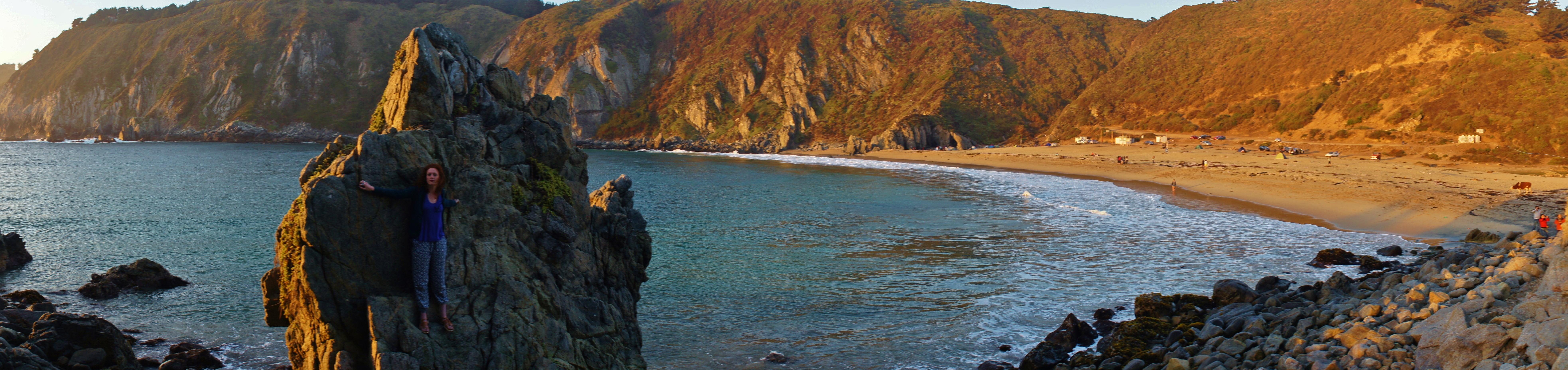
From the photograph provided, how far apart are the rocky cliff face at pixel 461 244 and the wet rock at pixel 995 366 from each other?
18.8 feet

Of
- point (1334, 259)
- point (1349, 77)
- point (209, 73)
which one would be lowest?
point (1334, 259)

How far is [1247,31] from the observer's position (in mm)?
109375

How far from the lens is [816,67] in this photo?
440 ft

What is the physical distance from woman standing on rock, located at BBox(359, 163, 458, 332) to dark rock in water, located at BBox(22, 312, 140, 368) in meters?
7.39

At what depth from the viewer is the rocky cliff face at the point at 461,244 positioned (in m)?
8.11

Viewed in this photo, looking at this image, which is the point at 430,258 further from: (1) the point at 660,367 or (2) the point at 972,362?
(2) the point at 972,362

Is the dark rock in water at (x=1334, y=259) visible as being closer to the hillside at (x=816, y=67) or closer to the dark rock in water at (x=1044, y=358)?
the dark rock in water at (x=1044, y=358)

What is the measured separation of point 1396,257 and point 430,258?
80.3ft

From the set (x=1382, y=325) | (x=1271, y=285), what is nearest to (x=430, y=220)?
(x=1382, y=325)

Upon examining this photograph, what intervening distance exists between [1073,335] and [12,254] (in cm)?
2883

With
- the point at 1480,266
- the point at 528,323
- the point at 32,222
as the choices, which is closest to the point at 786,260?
the point at 528,323

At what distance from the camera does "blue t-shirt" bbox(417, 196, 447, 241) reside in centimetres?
816

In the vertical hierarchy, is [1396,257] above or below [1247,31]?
below

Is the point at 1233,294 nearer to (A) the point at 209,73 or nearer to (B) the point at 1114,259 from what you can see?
(B) the point at 1114,259
